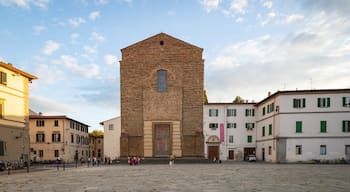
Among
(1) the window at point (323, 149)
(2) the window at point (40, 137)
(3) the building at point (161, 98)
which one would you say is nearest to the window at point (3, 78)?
(3) the building at point (161, 98)

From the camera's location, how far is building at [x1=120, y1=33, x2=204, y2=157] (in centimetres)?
3934

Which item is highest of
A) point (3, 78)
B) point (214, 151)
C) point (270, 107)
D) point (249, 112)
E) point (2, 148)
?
point (3, 78)

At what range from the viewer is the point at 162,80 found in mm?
40812

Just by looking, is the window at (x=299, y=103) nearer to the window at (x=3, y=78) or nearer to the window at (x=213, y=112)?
the window at (x=213, y=112)

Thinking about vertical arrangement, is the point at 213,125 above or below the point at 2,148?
above

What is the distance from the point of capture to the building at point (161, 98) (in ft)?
129

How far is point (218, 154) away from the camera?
4791 cm

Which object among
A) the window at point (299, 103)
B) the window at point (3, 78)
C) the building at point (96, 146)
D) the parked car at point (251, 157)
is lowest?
the building at point (96, 146)

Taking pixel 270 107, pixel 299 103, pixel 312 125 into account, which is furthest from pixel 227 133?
pixel 312 125

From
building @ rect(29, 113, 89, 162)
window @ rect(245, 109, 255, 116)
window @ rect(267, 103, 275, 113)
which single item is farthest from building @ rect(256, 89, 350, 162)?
building @ rect(29, 113, 89, 162)

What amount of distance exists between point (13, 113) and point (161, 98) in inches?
714

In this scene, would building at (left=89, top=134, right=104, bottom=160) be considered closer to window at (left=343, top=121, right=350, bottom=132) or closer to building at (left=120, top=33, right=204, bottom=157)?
building at (left=120, top=33, right=204, bottom=157)

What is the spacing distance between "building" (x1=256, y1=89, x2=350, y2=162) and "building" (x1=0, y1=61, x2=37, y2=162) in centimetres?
3073

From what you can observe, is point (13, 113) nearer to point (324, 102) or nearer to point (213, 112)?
point (213, 112)
